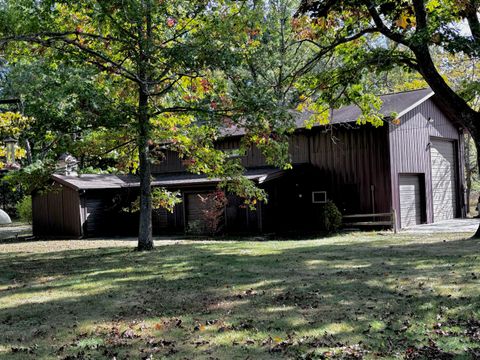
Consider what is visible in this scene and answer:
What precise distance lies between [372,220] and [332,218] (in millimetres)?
1936

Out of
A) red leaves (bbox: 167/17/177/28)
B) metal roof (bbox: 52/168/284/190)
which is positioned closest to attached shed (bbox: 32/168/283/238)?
metal roof (bbox: 52/168/284/190)

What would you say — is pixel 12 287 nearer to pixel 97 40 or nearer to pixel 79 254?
pixel 79 254

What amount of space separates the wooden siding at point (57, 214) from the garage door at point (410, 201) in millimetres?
14324

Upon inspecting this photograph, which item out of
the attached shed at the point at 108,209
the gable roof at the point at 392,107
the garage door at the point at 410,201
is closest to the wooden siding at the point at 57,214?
the attached shed at the point at 108,209

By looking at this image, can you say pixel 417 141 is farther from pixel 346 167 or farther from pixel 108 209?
pixel 108 209

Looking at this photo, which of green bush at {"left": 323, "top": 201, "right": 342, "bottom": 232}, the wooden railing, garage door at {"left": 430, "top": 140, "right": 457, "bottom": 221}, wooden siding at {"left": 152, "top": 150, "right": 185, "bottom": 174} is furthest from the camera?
wooden siding at {"left": 152, "top": 150, "right": 185, "bottom": 174}

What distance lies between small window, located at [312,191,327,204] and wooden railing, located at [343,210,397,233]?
1.29 metres

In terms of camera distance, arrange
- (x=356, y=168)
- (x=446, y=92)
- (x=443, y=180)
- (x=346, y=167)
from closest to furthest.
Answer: (x=446, y=92), (x=356, y=168), (x=346, y=167), (x=443, y=180)

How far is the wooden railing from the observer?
18.5 metres

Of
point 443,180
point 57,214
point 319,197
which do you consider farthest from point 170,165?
point 443,180

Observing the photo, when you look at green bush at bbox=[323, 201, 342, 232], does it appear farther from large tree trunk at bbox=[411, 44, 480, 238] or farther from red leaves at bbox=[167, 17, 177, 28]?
red leaves at bbox=[167, 17, 177, 28]

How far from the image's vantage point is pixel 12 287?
29.4ft

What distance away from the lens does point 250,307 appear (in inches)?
263

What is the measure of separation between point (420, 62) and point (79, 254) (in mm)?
10913
